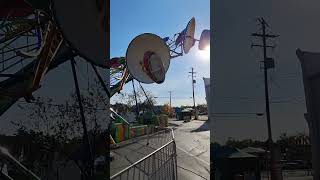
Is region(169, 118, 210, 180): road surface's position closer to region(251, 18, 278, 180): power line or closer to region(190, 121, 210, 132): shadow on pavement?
region(190, 121, 210, 132): shadow on pavement

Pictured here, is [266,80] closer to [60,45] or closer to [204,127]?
[204,127]

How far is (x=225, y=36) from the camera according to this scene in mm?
2383

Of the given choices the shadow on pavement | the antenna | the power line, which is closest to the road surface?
the shadow on pavement

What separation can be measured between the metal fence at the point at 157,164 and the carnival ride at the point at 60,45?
0.94 feet

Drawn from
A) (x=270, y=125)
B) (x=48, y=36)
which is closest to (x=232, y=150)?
(x=270, y=125)

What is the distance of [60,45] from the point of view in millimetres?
2236

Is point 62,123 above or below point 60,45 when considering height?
below

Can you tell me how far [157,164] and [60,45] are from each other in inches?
43.4

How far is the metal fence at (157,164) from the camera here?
7.64ft

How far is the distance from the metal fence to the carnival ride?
0.94 ft

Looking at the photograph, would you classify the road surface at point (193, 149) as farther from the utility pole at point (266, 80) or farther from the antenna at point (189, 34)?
the antenna at point (189, 34)

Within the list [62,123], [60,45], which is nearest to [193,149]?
[62,123]

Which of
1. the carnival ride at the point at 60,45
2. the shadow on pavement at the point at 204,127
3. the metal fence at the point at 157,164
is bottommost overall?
the metal fence at the point at 157,164

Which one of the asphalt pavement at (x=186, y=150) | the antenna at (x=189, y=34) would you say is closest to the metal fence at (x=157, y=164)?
the asphalt pavement at (x=186, y=150)
